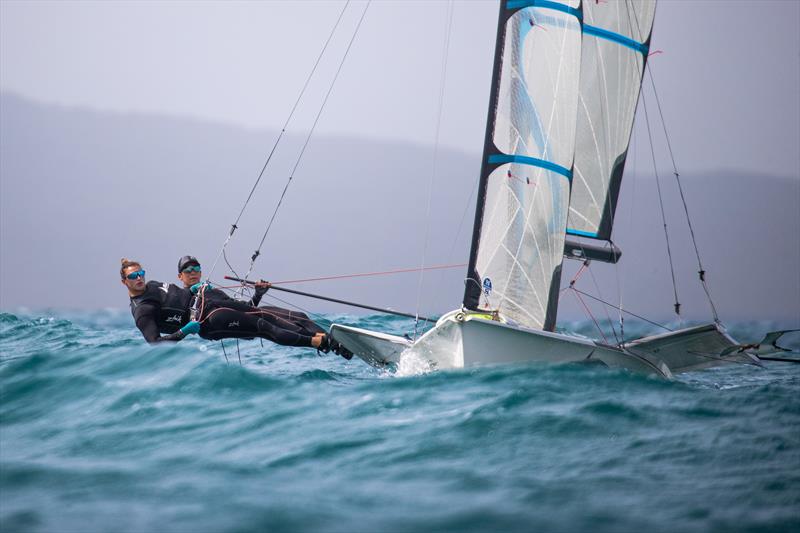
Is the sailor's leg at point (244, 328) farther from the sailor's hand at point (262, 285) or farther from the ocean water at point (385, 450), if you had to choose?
the ocean water at point (385, 450)

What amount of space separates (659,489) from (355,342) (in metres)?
4.18

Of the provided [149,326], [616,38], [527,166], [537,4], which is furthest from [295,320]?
[616,38]

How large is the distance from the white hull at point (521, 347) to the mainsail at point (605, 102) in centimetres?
269

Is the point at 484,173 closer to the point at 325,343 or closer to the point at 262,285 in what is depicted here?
the point at 325,343

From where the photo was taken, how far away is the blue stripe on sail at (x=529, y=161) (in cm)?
793

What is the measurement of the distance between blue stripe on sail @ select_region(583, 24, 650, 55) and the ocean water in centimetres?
523

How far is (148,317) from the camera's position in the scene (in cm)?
755

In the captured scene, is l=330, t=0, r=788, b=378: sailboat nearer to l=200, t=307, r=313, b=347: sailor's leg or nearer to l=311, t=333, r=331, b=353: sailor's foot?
l=311, t=333, r=331, b=353: sailor's foot

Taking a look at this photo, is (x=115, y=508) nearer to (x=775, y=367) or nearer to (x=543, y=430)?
(x=543, y=430)

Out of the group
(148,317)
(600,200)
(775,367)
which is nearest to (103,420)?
(148,317)

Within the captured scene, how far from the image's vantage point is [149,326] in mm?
7449

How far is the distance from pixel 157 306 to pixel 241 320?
850 mm

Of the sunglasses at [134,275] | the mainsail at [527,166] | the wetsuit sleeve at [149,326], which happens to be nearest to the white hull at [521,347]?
the mainsail at [527,166]

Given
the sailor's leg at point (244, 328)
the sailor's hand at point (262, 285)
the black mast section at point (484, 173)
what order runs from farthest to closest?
the sailor's hand at point (262, 285)
the black mast section at point (484, 173)
the sailor's leg at point (244, 328)
